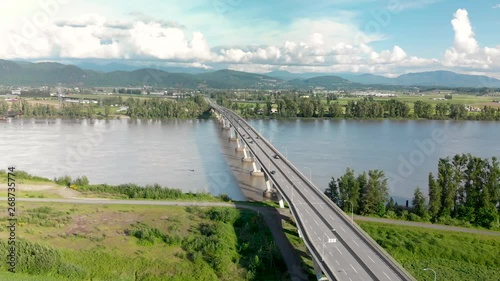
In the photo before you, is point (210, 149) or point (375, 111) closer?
point (210, 149)

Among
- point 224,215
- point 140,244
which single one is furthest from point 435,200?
point 140,244

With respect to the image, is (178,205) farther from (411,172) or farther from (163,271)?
(411,172)

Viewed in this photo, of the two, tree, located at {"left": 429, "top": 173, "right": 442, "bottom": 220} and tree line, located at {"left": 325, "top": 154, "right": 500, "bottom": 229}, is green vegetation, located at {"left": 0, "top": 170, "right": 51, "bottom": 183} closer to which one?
tree line, located at {"left": 325, "top": 154, "right": 500, "bottom": 229}

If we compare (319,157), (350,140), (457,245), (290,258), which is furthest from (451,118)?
(290,258)

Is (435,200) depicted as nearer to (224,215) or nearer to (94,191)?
(224,215)

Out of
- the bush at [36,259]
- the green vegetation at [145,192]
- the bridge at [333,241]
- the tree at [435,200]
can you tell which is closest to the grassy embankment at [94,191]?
the green vegetation at [145,192]

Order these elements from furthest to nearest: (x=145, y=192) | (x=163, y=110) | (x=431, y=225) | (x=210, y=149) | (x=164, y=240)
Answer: (x=163, y=110)
(x=210, y=149)
(x=145, y=192)
(x=431, y=225)
(x=164, y=240)
